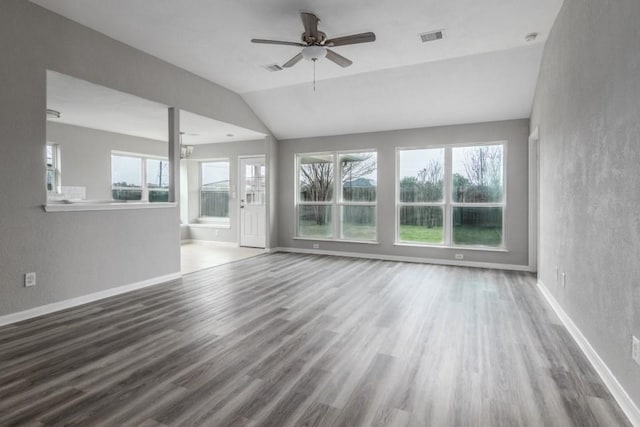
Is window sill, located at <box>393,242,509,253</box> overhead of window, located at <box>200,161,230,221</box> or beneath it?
beneath

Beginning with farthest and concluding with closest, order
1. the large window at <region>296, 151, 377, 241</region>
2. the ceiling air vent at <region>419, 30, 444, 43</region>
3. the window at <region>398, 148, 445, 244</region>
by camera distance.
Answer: the large window at <region>296, 151, 377, 241</region> → the window at <region>398, 148, 445, 244</region> → the ceiling air vent at <region>419, 30, 444, 43</region>

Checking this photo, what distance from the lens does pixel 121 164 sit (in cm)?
754

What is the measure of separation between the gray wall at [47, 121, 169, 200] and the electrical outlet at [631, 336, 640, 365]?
8063 millimetres

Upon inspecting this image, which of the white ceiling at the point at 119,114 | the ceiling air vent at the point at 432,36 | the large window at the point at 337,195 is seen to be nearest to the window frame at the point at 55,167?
the white ceiling at the point at 119,114

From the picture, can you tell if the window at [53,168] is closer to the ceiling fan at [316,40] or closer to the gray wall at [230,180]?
the gray wall at [230,180]

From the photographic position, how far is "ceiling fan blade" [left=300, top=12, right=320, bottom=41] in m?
3.33

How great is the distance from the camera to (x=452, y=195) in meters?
6.27

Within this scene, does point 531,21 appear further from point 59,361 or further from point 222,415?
point 59,361

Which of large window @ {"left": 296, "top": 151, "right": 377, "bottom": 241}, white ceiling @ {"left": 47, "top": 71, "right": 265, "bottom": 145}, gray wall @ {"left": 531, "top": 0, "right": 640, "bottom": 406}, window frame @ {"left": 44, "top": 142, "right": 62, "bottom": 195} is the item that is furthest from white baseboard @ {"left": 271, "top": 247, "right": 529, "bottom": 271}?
window frame @ {"left": 44, "top": 142, "right": 62, "bottom": 195}

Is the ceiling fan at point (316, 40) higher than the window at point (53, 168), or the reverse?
the ceiling fan at point (316, 40)

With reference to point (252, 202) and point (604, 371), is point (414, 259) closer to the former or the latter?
point (252, 202)

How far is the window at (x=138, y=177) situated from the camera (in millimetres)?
7449

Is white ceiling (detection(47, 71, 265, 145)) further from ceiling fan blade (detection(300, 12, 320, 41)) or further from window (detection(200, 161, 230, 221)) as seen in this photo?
ceiling fan blade (detection(300, 12, 320, 41))

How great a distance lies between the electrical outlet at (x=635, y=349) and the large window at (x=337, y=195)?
514cm
